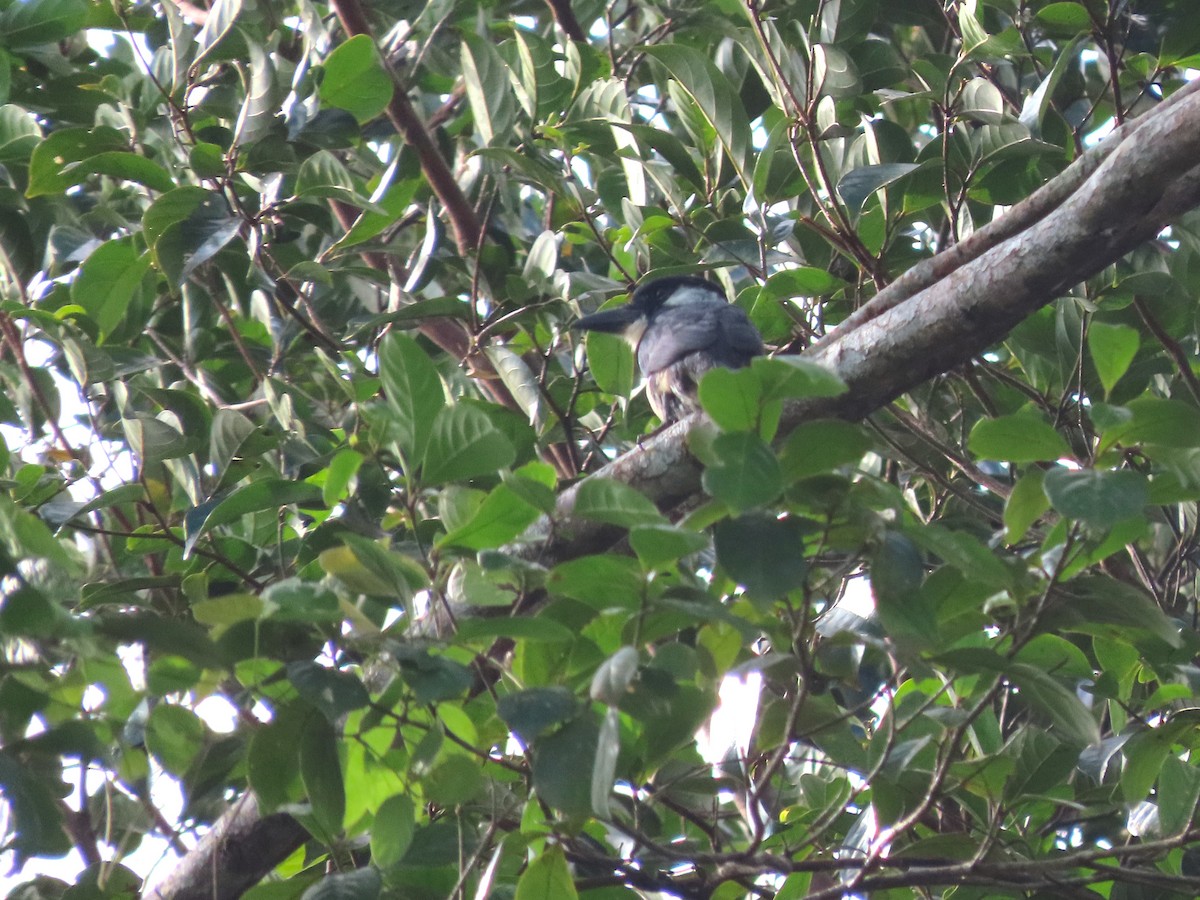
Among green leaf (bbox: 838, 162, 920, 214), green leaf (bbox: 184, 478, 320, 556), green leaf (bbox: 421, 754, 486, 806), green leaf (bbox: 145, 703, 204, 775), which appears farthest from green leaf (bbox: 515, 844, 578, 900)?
green leaf (bbox: 838, 162, 920, 214)

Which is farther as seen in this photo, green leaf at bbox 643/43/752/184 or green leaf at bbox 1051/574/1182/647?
green leaf at bbox 643/43/752/184

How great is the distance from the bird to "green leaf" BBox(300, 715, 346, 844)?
150 cm

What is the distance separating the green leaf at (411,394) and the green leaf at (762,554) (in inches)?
15.0

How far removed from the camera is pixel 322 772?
1.50 m

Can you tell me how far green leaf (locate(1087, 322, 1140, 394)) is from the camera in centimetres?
137

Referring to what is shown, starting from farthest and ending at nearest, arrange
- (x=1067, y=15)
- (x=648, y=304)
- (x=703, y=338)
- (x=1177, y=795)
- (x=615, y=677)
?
(x=648, y=304), (x=703, y=338), (x=1067, y=15), (x=1177, y=795), (x=615, y=677)

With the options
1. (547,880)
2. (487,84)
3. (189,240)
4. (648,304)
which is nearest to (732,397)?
(547,880)

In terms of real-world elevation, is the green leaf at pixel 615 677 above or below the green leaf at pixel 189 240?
below

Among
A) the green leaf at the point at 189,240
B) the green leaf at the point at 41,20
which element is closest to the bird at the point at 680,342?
the green leaf at the point at 189,240

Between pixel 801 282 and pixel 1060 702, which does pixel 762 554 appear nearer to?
pixel 1060 702

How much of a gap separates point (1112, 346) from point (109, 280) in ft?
6.63

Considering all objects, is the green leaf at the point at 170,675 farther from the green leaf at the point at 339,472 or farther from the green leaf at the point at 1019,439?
the green leaf at the point at 1019,439

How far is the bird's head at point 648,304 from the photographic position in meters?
2.68

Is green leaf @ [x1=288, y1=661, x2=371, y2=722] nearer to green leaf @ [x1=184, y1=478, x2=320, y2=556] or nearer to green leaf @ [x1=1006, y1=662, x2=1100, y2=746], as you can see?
green leaf @ [x1=184, y1=478, x2=320, y2=556]
